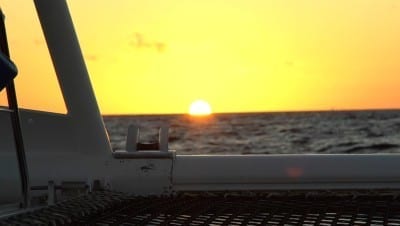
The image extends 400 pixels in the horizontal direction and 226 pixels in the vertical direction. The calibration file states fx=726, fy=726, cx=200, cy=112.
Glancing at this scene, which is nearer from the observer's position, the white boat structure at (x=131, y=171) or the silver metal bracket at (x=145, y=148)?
the white boat structure at (x=131, y=171)

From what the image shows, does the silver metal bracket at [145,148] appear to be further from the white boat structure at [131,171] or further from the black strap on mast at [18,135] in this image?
the black strap on mast at [18,135]

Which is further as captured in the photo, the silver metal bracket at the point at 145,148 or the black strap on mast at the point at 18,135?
the silver metal bracket at the point at 145,148

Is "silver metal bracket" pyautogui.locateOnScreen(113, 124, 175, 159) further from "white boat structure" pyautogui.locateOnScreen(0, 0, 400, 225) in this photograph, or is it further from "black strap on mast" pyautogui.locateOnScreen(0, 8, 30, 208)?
"black strap on mast" pyautogui.locateOnScreen(0, 8, 30, 208)

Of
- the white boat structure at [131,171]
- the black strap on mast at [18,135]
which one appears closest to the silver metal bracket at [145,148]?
the white boat structure at [131,171]

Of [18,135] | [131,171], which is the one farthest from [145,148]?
[18,135]

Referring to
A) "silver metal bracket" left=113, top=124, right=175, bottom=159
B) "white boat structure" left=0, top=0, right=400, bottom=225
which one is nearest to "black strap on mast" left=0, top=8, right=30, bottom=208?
"white boat structure" left=0, top=0, right=400, bottom=225

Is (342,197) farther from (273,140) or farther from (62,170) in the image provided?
(273,140)

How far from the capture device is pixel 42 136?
13.1 feet

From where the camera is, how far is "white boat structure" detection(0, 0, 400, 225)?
10.2ft

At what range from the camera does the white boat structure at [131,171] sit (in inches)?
123

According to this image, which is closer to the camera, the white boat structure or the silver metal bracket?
the white boat structure

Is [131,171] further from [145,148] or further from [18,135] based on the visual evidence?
[18,135]

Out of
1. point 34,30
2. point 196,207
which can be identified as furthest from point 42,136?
point 196,207

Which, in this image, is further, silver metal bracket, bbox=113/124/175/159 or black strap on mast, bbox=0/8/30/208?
silver metal bracket, bbox=113/124/175/159
